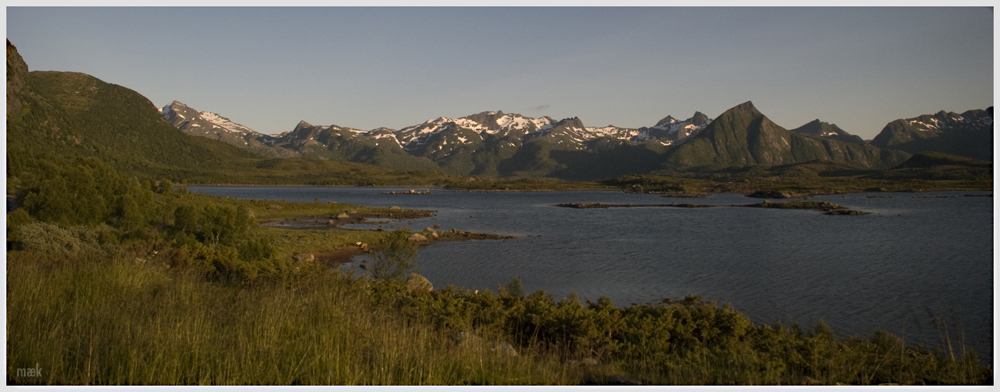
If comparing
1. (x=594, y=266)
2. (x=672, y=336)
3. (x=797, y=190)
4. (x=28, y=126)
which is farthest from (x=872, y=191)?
(x=28, y=126)

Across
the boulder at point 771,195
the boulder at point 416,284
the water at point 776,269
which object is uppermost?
the boulder at point 416,284

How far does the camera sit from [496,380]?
610 cm

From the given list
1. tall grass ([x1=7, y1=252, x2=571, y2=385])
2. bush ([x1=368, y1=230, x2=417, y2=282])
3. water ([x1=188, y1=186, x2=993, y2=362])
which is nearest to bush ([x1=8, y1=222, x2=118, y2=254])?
bush ([x1=368, y1=230, x2=417, y2=282])

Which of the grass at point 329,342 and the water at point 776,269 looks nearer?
the grass at point 329,342

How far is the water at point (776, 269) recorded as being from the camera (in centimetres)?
2367

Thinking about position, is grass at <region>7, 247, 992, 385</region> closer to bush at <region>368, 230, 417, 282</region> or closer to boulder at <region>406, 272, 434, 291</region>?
boulder at <region>406, 272, 434, 291</region>

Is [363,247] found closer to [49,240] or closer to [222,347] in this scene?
[49,240]

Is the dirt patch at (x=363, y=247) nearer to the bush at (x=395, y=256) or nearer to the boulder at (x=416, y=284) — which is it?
the bush at (x=395, y=256)

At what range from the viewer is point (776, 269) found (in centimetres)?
3625

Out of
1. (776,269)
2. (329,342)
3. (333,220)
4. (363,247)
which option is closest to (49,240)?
(329,342)

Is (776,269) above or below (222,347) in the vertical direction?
below

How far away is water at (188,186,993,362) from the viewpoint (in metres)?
23.7

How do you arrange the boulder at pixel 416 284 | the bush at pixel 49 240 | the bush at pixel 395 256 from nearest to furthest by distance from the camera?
the boulder at pixel 416 284 → the bush at pixel 49 240 → the bush at pixel 395 256

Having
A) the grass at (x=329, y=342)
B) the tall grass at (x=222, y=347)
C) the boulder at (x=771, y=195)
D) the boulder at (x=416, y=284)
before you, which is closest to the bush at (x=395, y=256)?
the boulder at (x=416, y=284)
